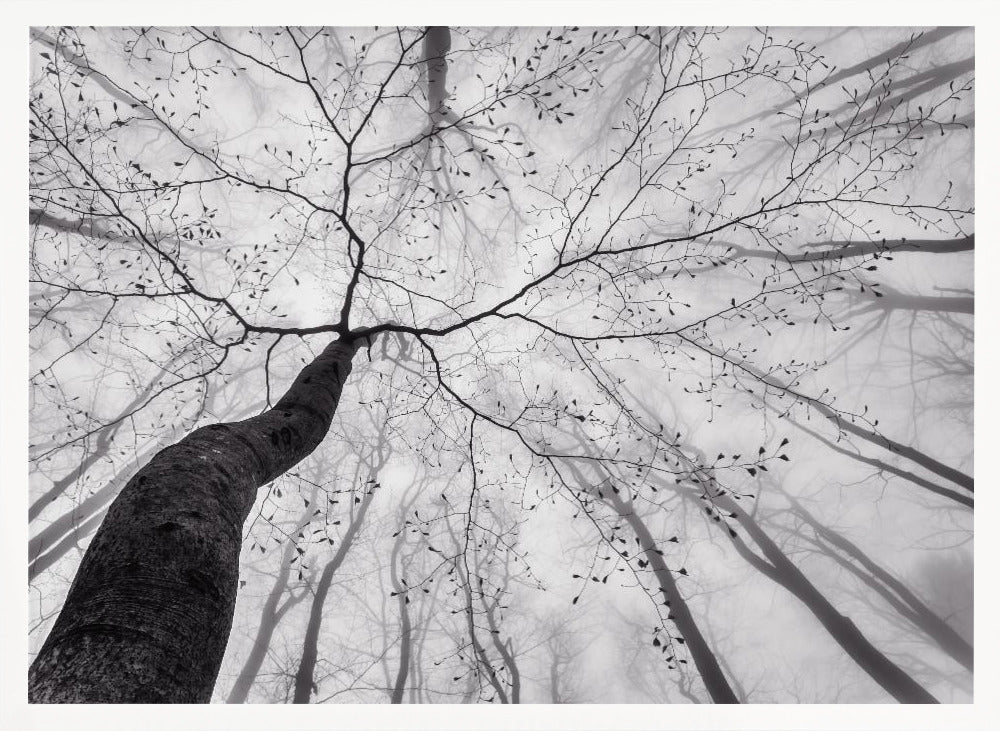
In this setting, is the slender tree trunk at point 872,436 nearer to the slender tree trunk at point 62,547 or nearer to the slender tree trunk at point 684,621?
the slender tree trunk at point 684,621

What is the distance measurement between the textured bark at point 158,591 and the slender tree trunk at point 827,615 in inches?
92.0

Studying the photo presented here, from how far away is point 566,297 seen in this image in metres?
2.72

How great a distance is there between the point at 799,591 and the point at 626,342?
2.12m

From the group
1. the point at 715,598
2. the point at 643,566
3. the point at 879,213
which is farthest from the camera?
the point at 715,598

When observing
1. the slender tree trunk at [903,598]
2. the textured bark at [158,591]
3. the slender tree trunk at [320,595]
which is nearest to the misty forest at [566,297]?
the slender tree trunk at [903,598]

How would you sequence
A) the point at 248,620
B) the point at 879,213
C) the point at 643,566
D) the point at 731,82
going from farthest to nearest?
the point at 248,620
the point at 879,213
the point at 731,82
the point at 643,566

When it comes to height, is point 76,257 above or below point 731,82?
below

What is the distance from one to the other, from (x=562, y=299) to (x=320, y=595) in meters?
3.39

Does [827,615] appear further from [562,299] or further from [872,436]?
[562,299]

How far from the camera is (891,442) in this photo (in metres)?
2.69

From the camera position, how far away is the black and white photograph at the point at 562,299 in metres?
2.20

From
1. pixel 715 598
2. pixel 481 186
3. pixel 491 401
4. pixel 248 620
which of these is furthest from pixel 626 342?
pixel 248 620
